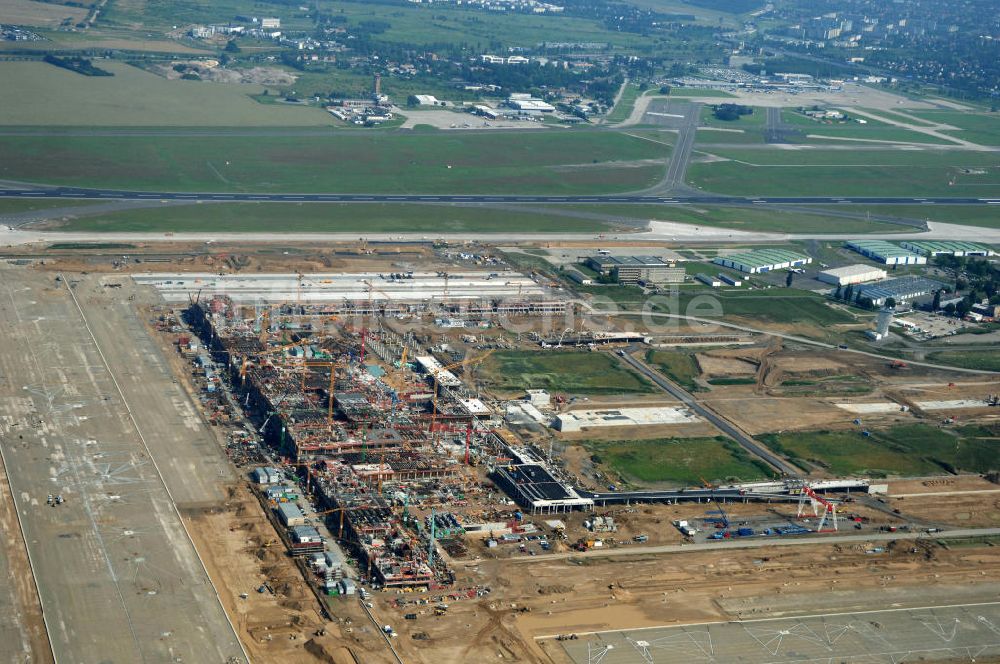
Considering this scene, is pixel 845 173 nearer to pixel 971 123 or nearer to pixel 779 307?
pixel 971 123

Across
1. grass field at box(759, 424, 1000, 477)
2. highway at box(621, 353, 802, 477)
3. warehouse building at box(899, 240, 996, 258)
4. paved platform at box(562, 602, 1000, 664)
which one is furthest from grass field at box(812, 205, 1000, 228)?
paved platform at box(562, 602, 1000, 664)

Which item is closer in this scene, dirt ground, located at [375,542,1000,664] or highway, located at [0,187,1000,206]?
dirt ground, located at [375,542,1000,664]

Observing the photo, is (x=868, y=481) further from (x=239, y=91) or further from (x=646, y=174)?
(x=239, y=91)

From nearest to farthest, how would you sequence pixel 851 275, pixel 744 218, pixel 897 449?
pixel 897 449 < pixel 851 275 < pixel 744 218

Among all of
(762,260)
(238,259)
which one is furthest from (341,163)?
(762,260)

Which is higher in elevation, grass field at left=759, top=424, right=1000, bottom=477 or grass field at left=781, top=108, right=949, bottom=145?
grass field at left=781, top=108, right=949, bottom=145

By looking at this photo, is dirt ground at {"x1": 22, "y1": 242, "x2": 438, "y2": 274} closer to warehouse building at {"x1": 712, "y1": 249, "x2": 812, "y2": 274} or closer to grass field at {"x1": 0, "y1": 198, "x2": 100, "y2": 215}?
grass field at {"x1": 0, "y1": 198, "x2": 100, "y2": 215}
